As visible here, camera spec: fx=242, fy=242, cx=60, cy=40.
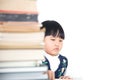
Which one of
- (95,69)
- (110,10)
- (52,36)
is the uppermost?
(110,10)

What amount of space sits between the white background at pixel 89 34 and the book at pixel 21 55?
144 mm

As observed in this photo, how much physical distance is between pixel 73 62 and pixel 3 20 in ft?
1.11

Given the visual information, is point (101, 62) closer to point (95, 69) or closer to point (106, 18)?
point (95, 69)

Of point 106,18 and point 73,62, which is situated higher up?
point 106,18

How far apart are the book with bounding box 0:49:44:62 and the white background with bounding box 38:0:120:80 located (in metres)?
0.14

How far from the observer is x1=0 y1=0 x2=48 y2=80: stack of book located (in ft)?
2.88

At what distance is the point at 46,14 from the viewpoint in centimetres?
100

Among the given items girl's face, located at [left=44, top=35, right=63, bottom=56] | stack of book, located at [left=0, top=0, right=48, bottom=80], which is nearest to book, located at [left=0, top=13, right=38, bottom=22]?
stack of book, located at [left=0, top=0, right=48, bottom=80]

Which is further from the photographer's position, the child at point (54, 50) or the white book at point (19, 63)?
the child at point (54, 50)

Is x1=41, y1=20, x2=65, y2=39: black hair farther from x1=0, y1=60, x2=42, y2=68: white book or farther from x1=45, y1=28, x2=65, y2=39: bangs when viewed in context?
x1=0, y1=60, x2=42, y2=68: white book

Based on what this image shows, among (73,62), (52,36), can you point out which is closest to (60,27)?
(52,36)

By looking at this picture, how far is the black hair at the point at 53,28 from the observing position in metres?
0.99

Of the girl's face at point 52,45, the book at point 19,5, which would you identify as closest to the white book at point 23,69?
the girl's face at point 52,45

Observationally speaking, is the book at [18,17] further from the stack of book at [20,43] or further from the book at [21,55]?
the book at [21,55]
